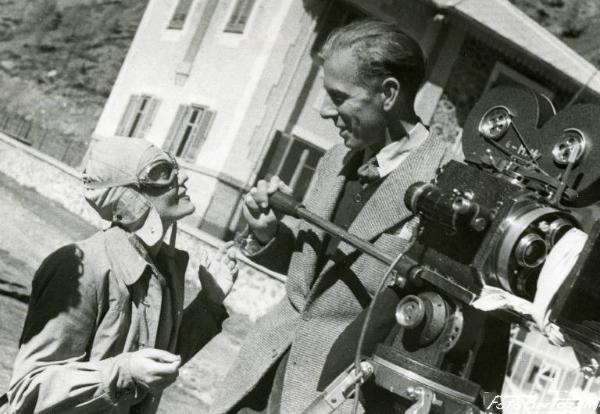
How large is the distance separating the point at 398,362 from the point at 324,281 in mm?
469

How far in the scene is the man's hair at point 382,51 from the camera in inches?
86.4

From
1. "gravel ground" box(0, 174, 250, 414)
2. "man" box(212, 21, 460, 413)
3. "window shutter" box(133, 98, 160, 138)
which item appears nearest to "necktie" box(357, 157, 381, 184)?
"man" box(212, 21, 460, 413)

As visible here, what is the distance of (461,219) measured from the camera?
1826 mm

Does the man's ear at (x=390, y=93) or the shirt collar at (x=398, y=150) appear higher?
the man's ear at (x=390, y=93)

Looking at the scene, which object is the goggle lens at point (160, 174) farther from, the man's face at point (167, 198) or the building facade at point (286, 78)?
the building facade at point (286, 78)

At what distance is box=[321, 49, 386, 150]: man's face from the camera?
7.33 ft

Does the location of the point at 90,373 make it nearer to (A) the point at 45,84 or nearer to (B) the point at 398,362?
(B) the point at 398,362

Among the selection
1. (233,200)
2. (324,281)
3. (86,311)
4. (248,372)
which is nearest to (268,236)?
(324,281)

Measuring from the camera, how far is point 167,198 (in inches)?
89.8

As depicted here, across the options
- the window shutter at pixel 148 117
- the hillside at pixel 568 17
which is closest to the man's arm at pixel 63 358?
the window shutter at pixel 148 117

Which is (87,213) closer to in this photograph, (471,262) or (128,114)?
(128,114)

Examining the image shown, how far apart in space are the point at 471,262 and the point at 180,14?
15.1 meters

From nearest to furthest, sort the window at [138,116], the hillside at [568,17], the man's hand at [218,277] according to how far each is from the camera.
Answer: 1. the man's hand at [218,277]
2. the window at [138,116]
3. the hillside at [568,17]

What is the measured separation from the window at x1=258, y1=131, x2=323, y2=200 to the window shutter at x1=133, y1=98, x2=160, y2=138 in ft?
12.5
